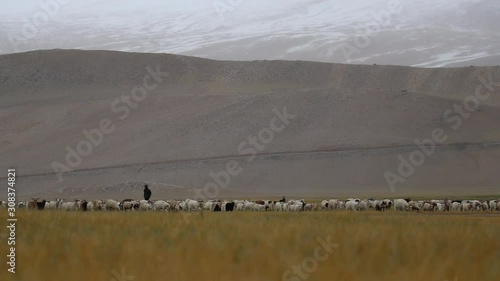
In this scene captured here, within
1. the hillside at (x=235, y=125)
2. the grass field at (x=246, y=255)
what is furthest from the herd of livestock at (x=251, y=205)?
the hillside at (x=235, y=125)

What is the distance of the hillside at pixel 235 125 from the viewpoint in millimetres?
71625

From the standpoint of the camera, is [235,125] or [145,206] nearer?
[145,206]

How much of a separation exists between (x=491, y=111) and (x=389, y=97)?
1051 cm

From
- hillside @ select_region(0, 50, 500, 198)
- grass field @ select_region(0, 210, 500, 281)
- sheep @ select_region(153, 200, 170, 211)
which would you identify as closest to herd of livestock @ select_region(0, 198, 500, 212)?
sheep @ select_region(153, 200, 170, 211)

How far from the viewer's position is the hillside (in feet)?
235

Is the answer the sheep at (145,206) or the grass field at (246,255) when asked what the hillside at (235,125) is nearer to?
the sheep at (145,206)

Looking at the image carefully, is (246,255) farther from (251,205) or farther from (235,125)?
(235,125)

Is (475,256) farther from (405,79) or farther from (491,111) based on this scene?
(405,79)

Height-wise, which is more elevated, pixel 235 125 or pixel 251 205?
pixel 235 125

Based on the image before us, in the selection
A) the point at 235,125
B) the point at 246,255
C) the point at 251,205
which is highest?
the point at 235,125

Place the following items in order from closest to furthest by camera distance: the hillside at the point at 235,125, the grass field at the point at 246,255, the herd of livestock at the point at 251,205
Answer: the grass field at the point at 246,255 → the herd of livestock at the point at 251,205 → the hillside at the point at 235,125

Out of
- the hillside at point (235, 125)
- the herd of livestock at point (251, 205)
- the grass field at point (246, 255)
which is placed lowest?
the herd of livestock at point (251, 205)

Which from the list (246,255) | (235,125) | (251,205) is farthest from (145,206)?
(235,125)

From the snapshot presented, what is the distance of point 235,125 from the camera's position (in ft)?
274
